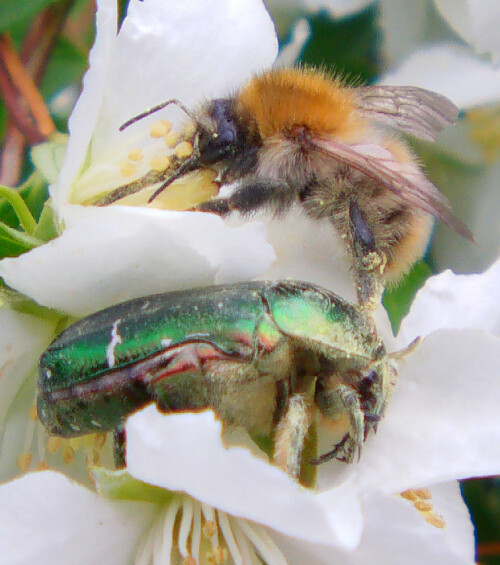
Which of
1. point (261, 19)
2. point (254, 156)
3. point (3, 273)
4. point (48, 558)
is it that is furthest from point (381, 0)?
point (48, 558)

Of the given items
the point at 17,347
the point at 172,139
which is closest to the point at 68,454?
the point at 17,347

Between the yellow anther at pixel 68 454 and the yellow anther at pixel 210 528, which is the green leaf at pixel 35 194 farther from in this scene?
the yellow anther at pixel 210 528

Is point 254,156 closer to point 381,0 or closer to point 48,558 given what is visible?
point 48,558

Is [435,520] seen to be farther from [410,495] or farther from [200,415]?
[200,415]

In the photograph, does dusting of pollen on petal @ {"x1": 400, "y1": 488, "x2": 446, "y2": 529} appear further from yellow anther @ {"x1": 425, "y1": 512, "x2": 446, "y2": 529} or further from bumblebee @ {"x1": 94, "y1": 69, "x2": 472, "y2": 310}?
bumblebee @ {"x1": 94, "y1": 69, "x2": 472, "y2": 310}

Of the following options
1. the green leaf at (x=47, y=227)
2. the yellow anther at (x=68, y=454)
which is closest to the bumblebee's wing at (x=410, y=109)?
the green leaf at (x=47, y=227)

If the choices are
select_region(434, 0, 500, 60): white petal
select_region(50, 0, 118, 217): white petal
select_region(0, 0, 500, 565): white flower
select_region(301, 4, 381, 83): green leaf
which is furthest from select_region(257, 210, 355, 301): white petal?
select_region(301, 4, 381, 83): green leaf
